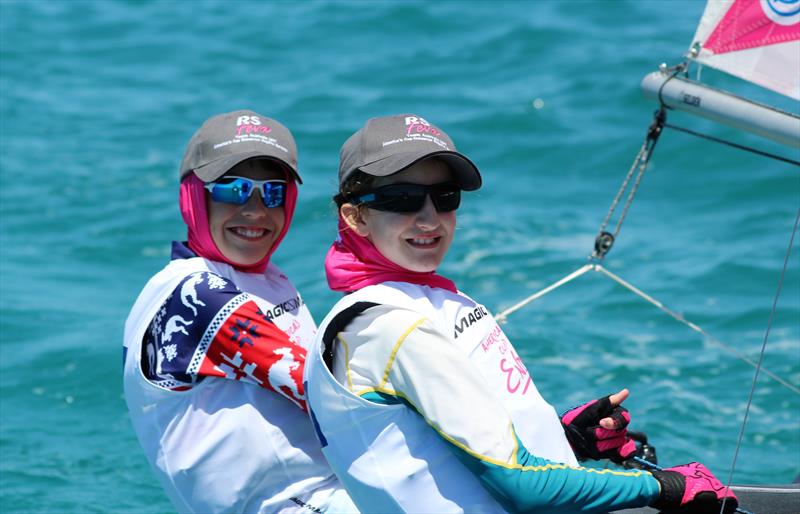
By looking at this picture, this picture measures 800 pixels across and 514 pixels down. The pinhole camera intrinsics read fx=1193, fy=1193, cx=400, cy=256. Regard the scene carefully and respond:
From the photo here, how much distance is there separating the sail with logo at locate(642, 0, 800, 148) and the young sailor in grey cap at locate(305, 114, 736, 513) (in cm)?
158

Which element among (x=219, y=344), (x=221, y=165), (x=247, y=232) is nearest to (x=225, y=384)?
(x=219, y=344)

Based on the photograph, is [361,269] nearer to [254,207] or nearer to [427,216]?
[427,216]

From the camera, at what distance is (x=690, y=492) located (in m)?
2.46

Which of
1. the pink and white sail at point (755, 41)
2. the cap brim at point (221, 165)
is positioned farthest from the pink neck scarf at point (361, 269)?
the pink and white sail at point (755, 41)

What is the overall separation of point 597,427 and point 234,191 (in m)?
1.06

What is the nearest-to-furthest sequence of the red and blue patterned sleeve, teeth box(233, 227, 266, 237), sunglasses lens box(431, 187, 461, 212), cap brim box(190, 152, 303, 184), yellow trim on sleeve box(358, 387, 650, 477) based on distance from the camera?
yellow trim on sleeve box(358, 387, 650, 477)
sunglasses lens box(431, 187, 461, 212)
the red and blue patterned sleeve
cap brim box(190, 152, 303, 184)
teeth box(233, 227, 266, 237)

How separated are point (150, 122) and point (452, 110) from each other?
262 centimetres

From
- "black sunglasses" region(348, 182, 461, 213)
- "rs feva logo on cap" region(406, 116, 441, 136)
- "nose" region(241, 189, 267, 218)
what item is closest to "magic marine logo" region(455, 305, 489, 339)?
"black sunglasses" region(348, 182, 461, 213)

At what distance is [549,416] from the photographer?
248cm

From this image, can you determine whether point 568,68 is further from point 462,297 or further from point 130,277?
point 462,297

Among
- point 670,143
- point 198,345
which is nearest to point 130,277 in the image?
point 670,143

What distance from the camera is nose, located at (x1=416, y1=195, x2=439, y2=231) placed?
2430 millimetres

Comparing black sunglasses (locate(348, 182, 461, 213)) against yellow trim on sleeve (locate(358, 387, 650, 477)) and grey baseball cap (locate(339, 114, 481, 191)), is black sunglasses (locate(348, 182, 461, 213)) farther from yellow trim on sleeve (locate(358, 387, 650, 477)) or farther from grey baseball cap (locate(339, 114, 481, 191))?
yellow trim on sleeve (locate(358, 387, 650, 477))

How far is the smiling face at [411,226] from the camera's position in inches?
95.6
